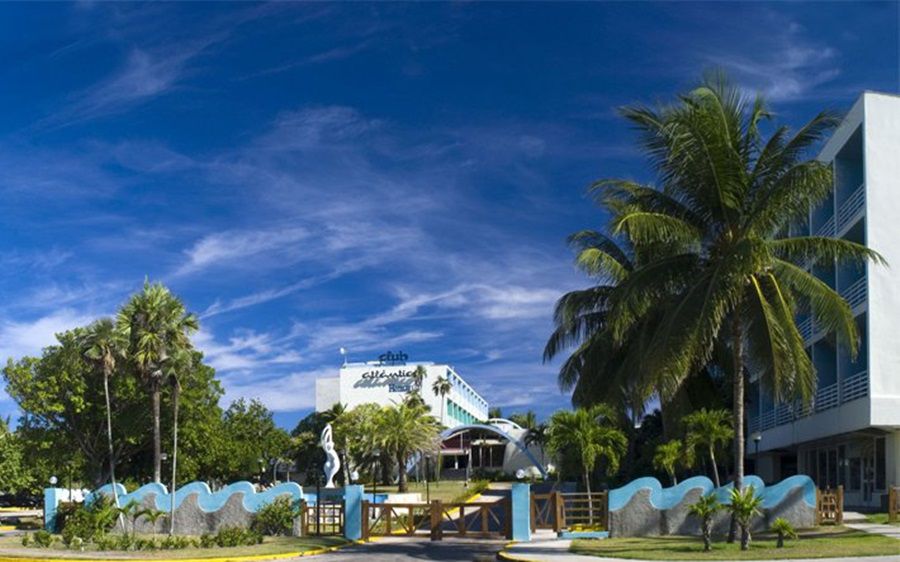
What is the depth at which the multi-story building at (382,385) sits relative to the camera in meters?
123

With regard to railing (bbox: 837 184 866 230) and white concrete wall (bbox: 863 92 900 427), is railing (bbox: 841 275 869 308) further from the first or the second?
railing (bbox: 837 184 866 230)

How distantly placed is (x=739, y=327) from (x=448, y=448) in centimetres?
8803

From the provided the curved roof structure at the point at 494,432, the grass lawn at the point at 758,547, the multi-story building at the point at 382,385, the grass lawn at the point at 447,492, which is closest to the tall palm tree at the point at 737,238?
the grass lawn at the point at 758,547

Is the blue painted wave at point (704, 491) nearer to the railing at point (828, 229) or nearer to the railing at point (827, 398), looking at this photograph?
the railing at point (827, 398)

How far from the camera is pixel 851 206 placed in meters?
39.2

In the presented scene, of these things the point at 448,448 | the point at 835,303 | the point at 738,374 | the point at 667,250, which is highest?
the point at 667,250

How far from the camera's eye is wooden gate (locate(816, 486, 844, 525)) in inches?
1165

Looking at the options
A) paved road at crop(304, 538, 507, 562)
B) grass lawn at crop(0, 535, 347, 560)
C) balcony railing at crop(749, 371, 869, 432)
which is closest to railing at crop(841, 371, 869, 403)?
balcony railing at crop(749, 371, 869, 432)

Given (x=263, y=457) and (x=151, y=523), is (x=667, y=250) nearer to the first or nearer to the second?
(x=151, y=523)

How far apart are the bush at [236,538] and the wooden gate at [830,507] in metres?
17.3

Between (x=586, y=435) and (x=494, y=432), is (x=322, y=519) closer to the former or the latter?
(x=586, y=435)

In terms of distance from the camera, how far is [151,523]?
36.4m

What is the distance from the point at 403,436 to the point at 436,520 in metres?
38.6

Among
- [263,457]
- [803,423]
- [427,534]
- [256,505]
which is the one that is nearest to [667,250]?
[427,534]
